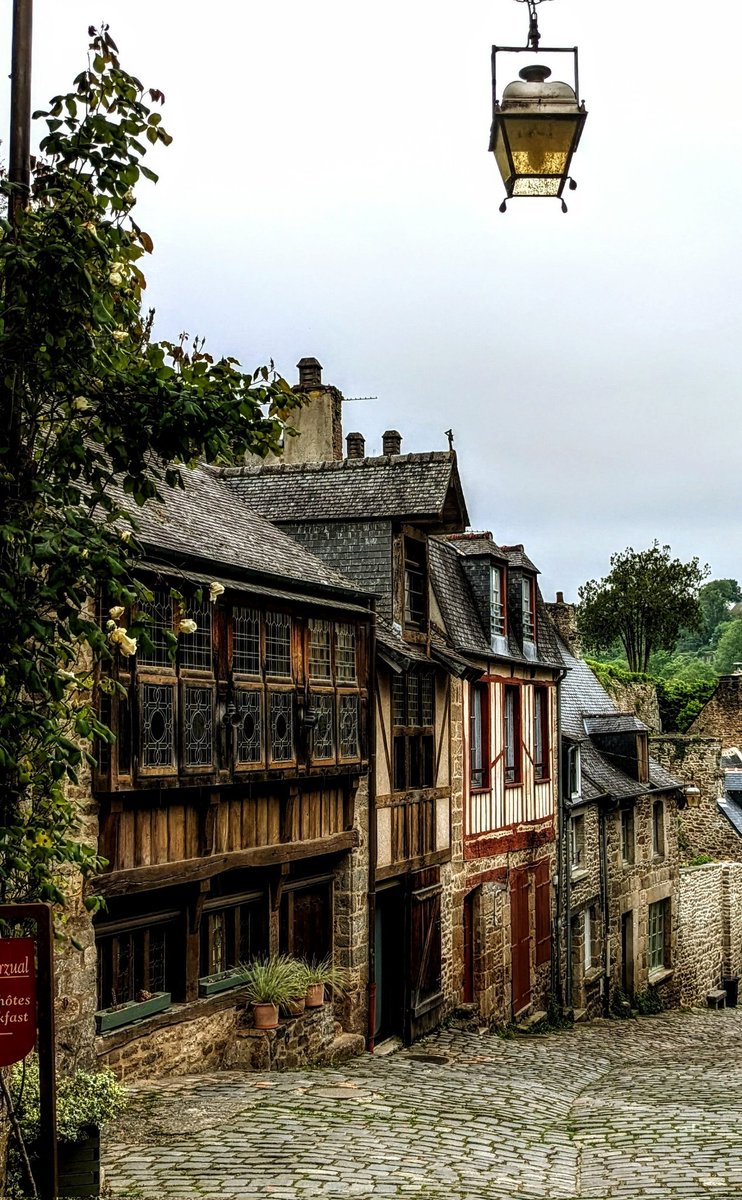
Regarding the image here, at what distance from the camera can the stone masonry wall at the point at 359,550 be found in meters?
16.2

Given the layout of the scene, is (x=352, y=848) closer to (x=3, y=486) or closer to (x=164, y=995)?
(x=164, y=995)

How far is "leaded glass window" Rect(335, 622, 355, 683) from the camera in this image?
13938mm

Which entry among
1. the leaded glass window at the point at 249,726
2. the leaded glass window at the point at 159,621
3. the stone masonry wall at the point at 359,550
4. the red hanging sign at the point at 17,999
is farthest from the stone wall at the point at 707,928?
the red hanging sign at the point at 17,999

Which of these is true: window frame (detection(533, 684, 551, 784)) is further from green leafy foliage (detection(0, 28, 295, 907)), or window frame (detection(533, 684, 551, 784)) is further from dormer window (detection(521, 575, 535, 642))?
green leafy foliage (detection(0, 28, 295, 907))

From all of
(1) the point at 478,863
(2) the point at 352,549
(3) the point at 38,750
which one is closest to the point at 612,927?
(1) the point at 478,863

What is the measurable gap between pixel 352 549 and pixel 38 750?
10.8 m

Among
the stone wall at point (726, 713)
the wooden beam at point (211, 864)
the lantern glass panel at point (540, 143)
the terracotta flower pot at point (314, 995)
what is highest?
the lantern glass panel at point (540, 143)

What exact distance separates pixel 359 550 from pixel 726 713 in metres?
23.6

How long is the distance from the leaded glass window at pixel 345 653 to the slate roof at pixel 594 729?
968 cm

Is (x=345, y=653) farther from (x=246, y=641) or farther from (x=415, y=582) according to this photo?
(x=415, y=582)

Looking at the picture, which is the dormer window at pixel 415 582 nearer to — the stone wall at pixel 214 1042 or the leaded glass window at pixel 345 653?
the leaded glass window at pixel 345 653

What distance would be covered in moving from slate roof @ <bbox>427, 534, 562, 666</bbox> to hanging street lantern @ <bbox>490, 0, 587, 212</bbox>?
1248 centimetres

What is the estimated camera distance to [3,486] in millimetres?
5930

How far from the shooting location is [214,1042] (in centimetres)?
1163
